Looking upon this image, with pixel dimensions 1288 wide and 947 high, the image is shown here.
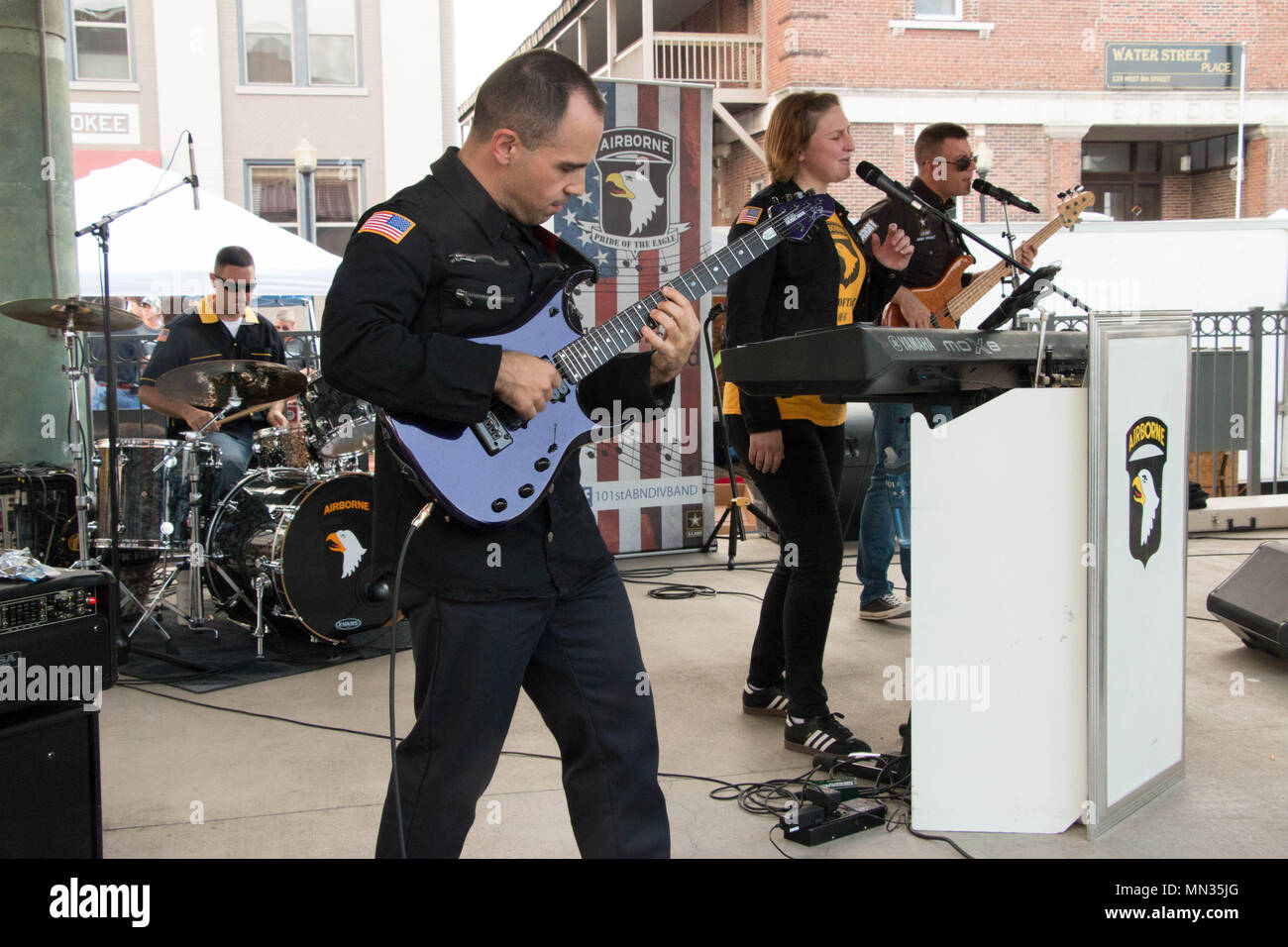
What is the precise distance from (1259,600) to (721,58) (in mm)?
21333

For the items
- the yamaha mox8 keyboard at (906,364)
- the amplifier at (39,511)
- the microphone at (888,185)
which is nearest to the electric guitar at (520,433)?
the yamaha mox8 keyboard at (906,364)

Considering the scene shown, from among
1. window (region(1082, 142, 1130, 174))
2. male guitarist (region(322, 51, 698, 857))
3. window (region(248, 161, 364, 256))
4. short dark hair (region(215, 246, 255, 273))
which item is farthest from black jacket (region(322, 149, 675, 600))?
window (region(1082, 142, 1130, 174))

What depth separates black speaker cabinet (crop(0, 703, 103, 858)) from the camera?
2469 mm

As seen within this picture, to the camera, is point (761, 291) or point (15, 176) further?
point (15, 176)

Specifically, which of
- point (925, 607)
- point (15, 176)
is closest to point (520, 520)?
point (925, 607)

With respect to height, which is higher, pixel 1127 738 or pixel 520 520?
pixel 520 520

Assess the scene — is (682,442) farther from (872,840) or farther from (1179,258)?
(1179,258)

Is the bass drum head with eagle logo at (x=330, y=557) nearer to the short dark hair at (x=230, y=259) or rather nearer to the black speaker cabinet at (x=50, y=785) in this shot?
the short dark hair at (x=230, y=259)

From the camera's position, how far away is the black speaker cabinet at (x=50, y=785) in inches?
97.2

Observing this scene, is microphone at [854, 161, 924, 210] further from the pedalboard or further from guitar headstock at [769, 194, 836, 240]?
the pedalboard

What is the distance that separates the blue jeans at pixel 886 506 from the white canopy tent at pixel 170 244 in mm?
6367

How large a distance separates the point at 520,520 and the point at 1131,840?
80.7 inches
